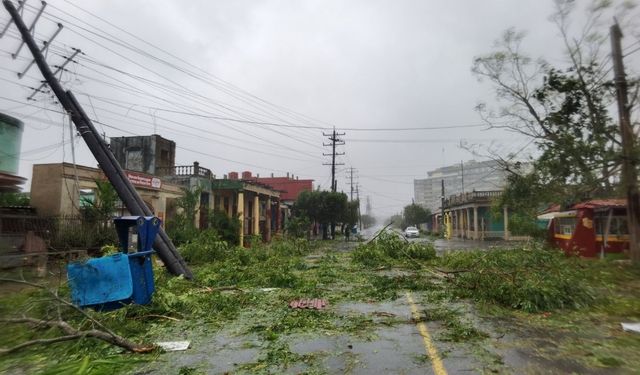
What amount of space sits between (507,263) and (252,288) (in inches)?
303

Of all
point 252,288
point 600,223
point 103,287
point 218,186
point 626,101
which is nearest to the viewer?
point 103,287

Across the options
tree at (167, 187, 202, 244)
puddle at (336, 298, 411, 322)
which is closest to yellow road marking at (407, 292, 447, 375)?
puddle at (336, 298, 411, 322)

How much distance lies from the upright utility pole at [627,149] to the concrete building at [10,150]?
21.7 m

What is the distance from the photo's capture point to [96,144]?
1401 centimetres

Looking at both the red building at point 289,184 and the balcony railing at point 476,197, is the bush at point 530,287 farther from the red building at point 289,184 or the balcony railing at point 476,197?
the red building at point 289,184

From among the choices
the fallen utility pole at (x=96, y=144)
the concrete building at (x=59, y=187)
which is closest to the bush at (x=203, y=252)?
the concrete building at (x=59, y=187)

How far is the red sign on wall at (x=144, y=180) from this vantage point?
25.4 m

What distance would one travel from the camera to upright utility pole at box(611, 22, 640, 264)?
14.9 metres

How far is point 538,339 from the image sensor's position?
7.06 metres

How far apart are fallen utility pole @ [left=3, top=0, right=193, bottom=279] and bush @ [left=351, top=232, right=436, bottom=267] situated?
906 centimetres

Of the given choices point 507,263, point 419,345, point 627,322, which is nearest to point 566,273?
point 507,263

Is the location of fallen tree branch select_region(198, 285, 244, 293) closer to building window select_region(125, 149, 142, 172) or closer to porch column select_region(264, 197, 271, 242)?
building window select_region(125, 149, 142, 172)

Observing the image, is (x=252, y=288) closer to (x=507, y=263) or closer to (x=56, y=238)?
(x=507, y=263)

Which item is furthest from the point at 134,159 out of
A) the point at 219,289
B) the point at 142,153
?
the point at 219,289
